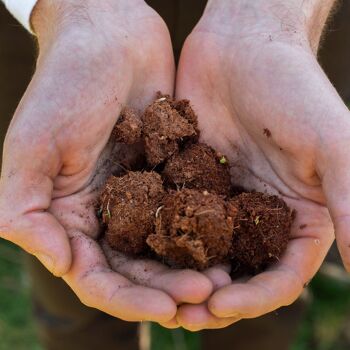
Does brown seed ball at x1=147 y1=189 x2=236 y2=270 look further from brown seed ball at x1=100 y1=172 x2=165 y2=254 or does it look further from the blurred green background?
the blurred green background

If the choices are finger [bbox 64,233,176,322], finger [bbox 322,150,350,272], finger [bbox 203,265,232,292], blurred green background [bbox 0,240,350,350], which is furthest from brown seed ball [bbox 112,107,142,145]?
blurred green background [bbox 0,240,350,350]

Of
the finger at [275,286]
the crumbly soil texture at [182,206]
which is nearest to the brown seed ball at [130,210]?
the crumbly soil texture at [182,206]

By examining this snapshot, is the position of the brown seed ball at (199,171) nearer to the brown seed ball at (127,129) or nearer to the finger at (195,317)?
the brown seed ball at (127,129)

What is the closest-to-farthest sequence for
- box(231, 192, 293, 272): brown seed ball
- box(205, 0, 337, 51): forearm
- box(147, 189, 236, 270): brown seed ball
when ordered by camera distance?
box(147, 189, 236, 270): brown seed ball → box(231, 192, 293, 272): brown seed ball → box(205, 0, 337, 51): forearm

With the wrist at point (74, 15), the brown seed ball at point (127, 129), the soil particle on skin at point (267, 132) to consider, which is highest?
the wrist at point (74, 15)

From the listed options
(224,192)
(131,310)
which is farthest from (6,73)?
(131,310)

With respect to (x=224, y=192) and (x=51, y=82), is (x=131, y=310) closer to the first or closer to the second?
(x=224, y=192)
